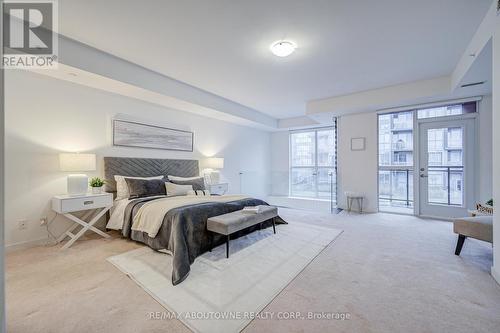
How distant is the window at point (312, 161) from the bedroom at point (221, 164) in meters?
1.30

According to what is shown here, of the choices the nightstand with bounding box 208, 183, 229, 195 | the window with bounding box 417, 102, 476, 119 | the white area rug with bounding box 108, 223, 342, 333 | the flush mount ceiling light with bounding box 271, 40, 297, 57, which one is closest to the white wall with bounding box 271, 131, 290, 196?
the nightstand with bounding box 208, 183, 229, 195

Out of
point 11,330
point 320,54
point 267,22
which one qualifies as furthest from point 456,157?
point 11,330

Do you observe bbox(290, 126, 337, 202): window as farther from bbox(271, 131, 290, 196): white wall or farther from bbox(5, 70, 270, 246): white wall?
bbox(5, 70, 270, 246): white wall

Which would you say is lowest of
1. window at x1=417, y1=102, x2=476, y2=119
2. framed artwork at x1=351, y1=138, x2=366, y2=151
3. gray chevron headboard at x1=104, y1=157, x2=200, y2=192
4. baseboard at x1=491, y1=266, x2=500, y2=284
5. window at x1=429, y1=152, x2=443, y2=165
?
baseboard at x1=491, y1=266, x2=500, y2=284

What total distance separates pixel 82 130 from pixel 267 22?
3.07 meters

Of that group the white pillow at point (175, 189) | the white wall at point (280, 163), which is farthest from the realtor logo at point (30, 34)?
the white wall at point (280, 163)

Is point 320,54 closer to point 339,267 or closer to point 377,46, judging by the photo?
point 377,46

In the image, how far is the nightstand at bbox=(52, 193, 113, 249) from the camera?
8.90 ft

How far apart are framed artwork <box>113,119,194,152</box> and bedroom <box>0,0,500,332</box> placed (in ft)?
0.10

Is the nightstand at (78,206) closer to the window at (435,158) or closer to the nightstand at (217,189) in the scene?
the nightstand at (217,189)

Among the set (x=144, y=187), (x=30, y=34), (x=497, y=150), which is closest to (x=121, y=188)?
(x=144, y=187)

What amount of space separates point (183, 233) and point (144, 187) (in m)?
1.53

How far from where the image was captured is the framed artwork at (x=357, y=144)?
508 cm

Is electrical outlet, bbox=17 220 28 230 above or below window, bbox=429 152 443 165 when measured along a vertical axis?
below
